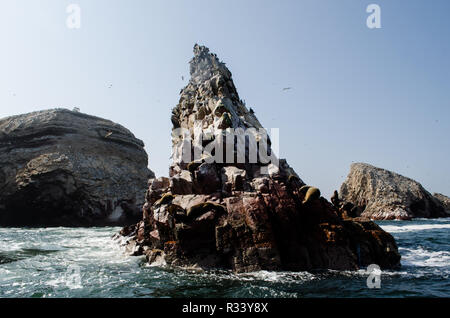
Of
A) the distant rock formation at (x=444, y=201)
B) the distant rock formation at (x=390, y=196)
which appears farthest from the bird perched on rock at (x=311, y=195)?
the distant rock formation at (x=444, y=201)

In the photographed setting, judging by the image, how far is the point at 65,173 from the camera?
51312mm

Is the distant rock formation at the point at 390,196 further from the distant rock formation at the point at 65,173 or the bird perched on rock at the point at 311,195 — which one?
the bird perched on rock at the point at 311,195

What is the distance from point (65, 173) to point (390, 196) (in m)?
69.2

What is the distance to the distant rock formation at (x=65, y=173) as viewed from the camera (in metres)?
50.0

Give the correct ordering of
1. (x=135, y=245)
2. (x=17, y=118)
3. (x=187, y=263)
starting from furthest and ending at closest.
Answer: (x=17, y=118) < (x=135, y=245) < (x=187, y=263)

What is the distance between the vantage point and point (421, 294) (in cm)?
1009

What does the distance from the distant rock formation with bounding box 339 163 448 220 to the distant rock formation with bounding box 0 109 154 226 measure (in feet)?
152

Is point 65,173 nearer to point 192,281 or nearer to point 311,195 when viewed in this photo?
point 192,281

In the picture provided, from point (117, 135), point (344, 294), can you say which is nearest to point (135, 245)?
point (344, 294)

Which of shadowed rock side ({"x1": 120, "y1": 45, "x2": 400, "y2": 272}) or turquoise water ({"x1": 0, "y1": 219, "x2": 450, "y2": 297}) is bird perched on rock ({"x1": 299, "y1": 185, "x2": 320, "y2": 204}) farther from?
turquoise water ({"x1": 0, "y1": 219, "x2": 450, "y2": 297})

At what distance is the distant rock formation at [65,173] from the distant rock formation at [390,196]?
152 ft

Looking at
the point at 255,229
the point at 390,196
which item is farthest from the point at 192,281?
the point at 390,196

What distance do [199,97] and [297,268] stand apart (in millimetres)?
25947
